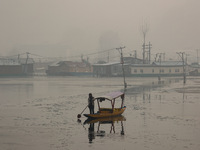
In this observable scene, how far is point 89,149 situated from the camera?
529 inches

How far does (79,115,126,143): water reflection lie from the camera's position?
16375mm

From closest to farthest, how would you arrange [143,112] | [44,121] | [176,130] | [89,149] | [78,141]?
[89,149], [78,141], [176,130], [44,121], [143,112]

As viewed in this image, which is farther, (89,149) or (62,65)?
(62,65)

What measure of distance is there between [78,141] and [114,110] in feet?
23.1

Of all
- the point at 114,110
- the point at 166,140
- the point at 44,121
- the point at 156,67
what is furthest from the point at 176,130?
the point at 156,67

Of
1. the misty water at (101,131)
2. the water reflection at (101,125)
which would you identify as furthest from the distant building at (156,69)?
the water reflection at (101,125)

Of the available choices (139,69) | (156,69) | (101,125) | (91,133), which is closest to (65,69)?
(139,69)

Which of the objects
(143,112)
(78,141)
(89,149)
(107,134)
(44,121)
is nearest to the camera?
(89,149)

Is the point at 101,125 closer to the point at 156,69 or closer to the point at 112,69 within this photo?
the point at 112,69

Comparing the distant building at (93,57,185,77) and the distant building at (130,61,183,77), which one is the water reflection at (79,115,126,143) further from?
the distant building at (130,61,183,77)

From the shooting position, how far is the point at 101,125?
18.7 meters

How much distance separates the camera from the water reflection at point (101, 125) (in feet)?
53.7

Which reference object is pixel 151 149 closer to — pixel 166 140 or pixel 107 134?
pixel 166 140

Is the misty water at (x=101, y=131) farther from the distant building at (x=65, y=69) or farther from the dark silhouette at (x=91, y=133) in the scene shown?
the distant building at (x=65, y=69)
